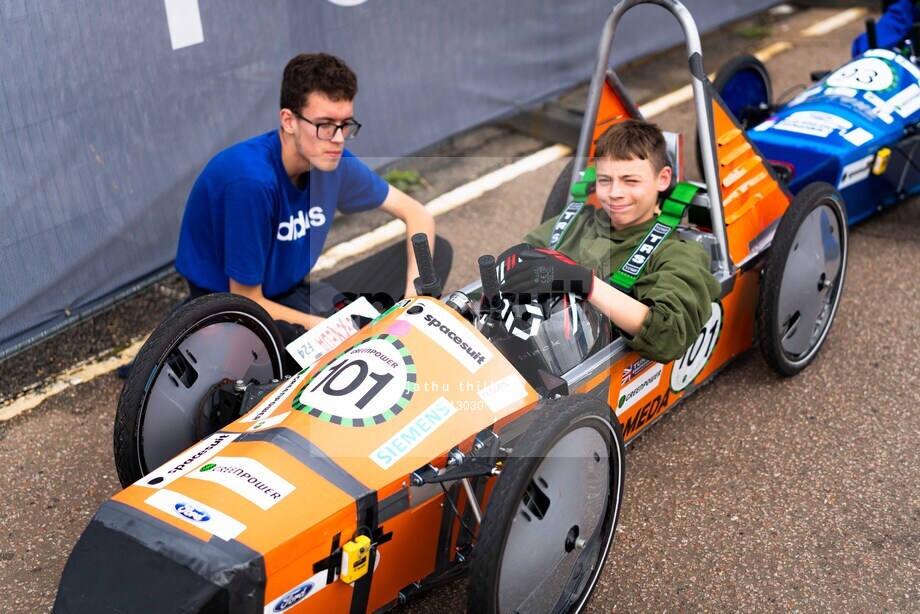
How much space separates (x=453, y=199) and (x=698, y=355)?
8.17ft

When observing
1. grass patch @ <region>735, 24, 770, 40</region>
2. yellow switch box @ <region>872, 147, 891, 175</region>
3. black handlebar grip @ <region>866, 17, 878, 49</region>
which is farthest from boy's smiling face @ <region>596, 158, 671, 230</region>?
grass patch @ <region>735, 24, 770, 40</region>

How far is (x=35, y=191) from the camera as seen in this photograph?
4320mm

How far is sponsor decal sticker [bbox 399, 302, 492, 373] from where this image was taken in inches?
119

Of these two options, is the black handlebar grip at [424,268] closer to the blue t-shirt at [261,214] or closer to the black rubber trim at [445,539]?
the black rubber trim at [445,539]

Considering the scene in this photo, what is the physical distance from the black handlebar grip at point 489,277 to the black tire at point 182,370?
93 cm

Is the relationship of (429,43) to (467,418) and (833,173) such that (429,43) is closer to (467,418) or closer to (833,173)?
(833,173)

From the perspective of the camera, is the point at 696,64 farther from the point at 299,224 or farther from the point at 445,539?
the point at 445,539

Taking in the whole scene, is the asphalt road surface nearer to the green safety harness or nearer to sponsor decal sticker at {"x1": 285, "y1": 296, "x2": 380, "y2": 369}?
the green safety harness

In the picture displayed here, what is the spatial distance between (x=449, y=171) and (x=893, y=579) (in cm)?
392

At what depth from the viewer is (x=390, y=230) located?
5.66 m

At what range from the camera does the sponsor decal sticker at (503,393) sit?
2.96m

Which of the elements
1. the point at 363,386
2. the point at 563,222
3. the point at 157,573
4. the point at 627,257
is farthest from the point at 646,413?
the point at 157,573

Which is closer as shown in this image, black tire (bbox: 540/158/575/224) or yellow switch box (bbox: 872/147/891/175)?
black tire (bbox: 540/158/575/224)

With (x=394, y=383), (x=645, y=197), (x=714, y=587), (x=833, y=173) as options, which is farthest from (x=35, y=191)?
(x=833, y=173)
